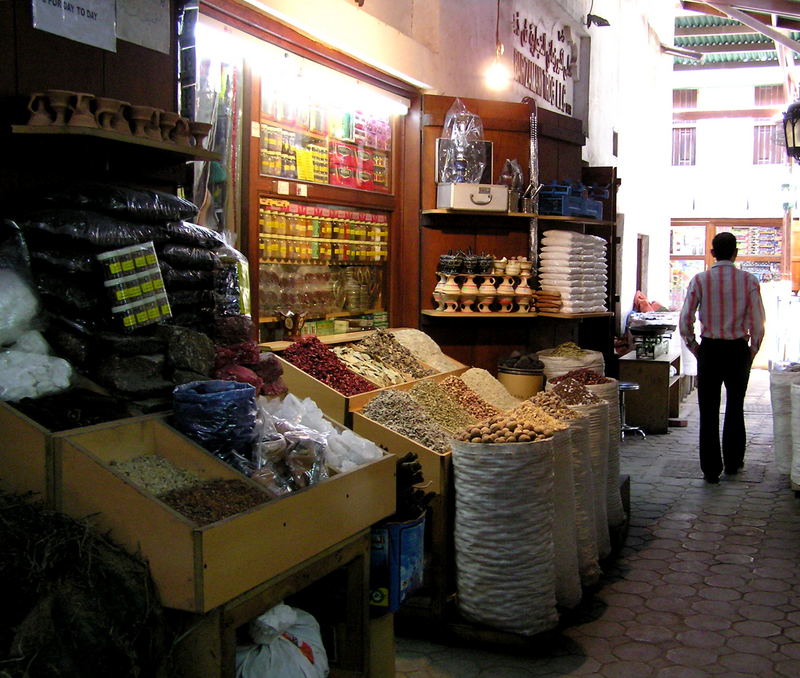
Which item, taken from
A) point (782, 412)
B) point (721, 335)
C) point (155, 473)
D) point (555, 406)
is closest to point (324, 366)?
point (555, 406)

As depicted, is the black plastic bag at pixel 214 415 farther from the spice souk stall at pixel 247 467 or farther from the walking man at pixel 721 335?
the walking man at pixel 721 335

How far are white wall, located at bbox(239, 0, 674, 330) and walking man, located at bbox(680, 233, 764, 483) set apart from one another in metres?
2.11

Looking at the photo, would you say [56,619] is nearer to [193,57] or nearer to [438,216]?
[193,57]

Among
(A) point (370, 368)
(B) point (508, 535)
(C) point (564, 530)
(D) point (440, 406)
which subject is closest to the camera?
(B) point (508, 535)

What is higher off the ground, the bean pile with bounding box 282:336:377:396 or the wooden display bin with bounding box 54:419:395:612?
the bean pile with bounding box 282:336:377:396

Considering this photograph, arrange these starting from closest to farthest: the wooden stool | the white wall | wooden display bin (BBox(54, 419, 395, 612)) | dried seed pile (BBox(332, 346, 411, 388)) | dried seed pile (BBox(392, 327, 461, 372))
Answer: wooden display bin (BBox(54, 419, 395, 612)) → dried seed pile (BBox(332, 346, 411, 388)) → the white wall → dried seed pile (BBox(392, 327, 461, 372)) → the wooden stool

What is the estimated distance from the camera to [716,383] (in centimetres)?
606

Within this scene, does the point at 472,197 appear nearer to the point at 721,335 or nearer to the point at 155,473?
the point at 721,335

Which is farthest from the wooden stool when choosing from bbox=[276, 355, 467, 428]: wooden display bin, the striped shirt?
bbox=[276, 355, 467, 428]: wooden display bin

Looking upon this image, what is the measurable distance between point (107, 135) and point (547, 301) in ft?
12.7

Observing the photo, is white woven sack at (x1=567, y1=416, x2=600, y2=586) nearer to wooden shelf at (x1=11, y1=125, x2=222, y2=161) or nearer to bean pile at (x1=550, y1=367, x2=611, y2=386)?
bean pile at (x1=550, y1=367, x2=611, y2=386)

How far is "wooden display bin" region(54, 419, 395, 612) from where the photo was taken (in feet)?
6.70

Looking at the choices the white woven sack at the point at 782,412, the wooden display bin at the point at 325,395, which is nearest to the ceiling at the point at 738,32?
the white woven sack at the point at 782,412

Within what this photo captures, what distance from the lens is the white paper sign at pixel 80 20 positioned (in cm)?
272
